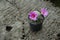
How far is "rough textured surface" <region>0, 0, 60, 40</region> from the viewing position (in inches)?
73.0

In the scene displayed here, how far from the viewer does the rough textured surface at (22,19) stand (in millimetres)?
1854

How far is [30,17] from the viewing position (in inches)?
72.4

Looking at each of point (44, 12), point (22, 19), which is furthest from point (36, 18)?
point (22, 19)

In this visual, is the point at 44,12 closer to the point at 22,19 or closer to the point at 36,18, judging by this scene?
the point at 36,18

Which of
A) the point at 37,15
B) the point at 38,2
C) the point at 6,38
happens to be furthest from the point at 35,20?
the point at 38,2

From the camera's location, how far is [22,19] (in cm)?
206

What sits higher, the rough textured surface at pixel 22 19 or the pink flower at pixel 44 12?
the pink flower at pixel 44 12

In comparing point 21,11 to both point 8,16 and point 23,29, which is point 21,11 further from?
point 23,29

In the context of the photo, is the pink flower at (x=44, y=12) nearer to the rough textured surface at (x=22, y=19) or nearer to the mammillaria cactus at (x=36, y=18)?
the mammillaria cactus at (x=36, y=18)

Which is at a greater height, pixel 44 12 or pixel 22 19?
pixel 44 12

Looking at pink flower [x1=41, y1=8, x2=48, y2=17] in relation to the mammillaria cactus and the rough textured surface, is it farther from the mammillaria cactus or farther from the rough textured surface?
the rough textured surface

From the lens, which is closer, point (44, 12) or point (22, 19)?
point (44, 12)

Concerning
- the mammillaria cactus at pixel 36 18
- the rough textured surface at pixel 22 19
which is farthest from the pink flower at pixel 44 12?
the rough textured surface at pixel 22 19

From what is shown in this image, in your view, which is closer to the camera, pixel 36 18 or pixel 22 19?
pixel 36 18
